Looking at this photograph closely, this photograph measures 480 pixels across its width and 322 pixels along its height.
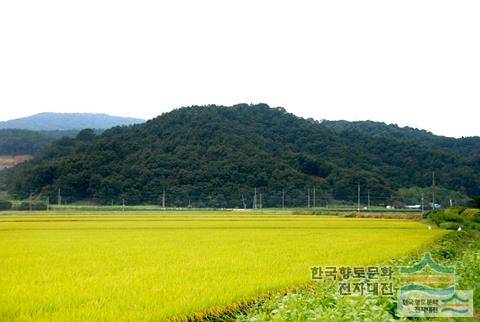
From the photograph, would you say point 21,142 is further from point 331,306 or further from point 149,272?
point 331,306

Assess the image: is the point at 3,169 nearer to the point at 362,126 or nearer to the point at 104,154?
the point at 104,154

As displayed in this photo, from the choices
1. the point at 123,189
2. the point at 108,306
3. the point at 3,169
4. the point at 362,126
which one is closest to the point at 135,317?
the point at 108,306

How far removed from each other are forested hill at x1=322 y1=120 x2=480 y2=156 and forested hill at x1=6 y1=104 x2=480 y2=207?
27.9 ft

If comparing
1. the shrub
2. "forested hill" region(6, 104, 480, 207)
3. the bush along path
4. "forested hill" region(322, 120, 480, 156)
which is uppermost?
"forested hill" region(322, 120, 480, 156)

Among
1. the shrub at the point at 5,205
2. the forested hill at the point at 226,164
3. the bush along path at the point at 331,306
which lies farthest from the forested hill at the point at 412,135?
the bush along path at the point at 331,306

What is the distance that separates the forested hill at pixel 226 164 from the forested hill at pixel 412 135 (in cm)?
849

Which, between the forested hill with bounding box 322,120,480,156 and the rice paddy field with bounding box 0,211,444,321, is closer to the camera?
the rice paddy field with bounding box 0,211,444,321

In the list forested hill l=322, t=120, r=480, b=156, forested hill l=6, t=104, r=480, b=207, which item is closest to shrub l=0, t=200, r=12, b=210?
forested hill l=6, t=104, r=480, b=207

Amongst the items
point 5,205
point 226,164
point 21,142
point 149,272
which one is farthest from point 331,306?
point 21,142

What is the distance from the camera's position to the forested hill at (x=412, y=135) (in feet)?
252

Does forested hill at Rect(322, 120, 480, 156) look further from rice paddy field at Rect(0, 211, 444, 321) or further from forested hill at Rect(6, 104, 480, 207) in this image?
rice paddy field at Rect(0, 211, 444, 321)

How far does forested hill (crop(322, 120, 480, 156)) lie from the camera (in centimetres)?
7675

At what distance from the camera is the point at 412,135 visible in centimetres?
8662

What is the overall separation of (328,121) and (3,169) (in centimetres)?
5746
